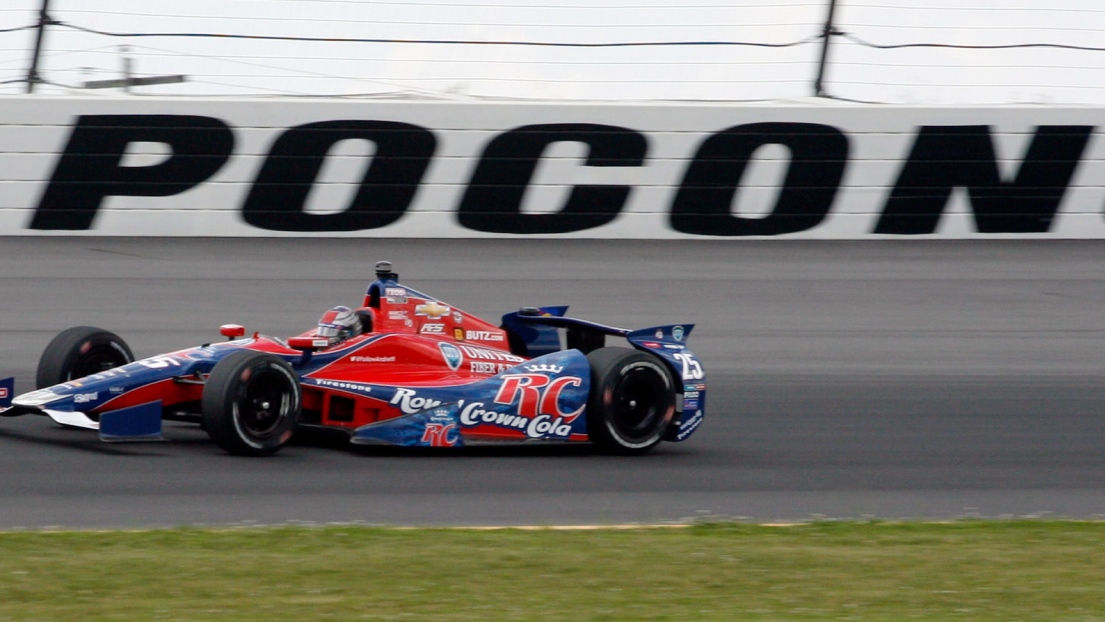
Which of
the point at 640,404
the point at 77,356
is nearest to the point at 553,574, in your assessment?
the point at 640,404

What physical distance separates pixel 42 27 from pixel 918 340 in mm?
8152

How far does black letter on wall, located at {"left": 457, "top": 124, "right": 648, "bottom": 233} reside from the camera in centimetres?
1499

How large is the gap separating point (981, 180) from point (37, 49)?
28.4 ft

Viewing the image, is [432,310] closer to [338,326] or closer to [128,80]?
[338,326]

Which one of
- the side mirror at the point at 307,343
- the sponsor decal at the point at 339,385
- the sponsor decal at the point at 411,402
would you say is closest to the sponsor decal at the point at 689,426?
the sponsor decal at the point at 411,402

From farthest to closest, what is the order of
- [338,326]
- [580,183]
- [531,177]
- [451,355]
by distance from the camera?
1. [580,183]
2. [531,177]
3. [451,355]
4. [338,326]

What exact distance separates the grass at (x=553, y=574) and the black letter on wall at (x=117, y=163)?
27.9 ft

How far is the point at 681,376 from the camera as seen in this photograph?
9141 mm

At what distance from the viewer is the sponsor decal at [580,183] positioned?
570 inches

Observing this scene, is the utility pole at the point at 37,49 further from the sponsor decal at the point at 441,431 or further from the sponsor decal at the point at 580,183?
the sponsor decal at the point at 441,431

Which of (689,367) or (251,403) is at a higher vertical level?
(689,367)

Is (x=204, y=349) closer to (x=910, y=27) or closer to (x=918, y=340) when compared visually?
(x=918, y=340)

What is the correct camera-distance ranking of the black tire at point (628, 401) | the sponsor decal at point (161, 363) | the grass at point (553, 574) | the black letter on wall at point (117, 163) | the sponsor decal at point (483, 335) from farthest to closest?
the black letter on wall at point (117, 163) < the sponsor decal at point (483, 335) < the black tire at point (628, 401) < the sponsor decal at point (161, 363) < the grass at point (553, 574)

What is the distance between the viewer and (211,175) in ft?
48.0
